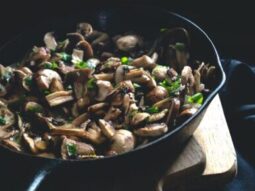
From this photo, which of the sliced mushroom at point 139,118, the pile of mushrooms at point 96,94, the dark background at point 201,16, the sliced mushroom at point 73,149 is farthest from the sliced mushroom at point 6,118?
the dark background at point 201,16

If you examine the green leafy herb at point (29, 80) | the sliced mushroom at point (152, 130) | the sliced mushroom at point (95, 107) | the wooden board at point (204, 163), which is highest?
the green leafy herb at point (29, 80)

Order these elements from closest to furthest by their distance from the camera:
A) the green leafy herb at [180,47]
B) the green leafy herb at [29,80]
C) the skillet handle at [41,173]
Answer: the skillet handle at [41,173] → the green leafy herb at [29,80] → the green leafy herb at [180,47]

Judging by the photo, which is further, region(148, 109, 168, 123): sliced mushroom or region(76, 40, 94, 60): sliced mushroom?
region(76, 40, 94, 60): sliced mushroom

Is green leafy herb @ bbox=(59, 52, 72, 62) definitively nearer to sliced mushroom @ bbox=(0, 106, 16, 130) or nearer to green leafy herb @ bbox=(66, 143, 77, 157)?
sliced mushroom @ bbox=(0, 106, 16, 130)

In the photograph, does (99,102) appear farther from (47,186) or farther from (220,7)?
(220,7)

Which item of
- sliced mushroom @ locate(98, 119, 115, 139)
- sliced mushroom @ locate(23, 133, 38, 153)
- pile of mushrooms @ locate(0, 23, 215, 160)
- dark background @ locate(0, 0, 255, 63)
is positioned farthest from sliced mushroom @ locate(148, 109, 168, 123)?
dark background @ locate(0, 0, 255, 63)

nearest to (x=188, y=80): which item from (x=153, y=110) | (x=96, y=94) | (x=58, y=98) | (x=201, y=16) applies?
(x=153, y=110)

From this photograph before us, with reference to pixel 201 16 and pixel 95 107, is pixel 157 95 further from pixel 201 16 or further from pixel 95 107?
pixel 201 16

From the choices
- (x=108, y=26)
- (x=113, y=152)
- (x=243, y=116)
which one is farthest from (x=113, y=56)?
(x=243, y=116)

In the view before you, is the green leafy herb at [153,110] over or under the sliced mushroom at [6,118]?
under

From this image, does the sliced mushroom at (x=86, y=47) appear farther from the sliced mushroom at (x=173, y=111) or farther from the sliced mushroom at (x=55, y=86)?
the sliced mushroom at (x=173, y=111)
